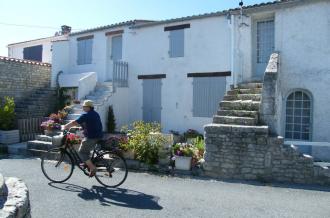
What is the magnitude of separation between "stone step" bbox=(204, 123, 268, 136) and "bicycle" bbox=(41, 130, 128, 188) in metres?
2.53

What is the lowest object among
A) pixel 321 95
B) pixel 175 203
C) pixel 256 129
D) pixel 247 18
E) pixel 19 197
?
pixel 175 203

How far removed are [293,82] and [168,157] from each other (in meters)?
5.17

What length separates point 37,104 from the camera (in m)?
14.9

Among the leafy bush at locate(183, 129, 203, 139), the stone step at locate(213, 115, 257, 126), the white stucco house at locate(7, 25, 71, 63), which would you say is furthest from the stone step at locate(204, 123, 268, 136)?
the white stucco house at locate(7, 25, 71, 63)

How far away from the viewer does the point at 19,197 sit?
3.95 m

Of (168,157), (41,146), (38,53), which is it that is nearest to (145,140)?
(168,157)

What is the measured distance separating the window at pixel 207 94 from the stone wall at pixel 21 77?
8.04m

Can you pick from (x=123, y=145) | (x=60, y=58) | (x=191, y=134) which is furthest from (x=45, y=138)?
(x=60, y=58)

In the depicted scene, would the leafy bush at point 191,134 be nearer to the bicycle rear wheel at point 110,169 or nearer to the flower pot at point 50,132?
the flower pot at point 50,132

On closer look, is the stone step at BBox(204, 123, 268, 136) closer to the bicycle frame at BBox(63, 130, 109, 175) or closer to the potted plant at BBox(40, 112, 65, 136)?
the bicycle frame at BBox(63, 130, 109, 175)

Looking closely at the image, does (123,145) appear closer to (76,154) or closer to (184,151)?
(184,151)

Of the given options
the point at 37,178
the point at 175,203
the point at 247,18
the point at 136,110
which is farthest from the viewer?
the point at 136,110

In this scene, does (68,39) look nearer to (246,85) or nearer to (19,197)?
(246,85)

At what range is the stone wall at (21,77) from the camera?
1466 centimetres
